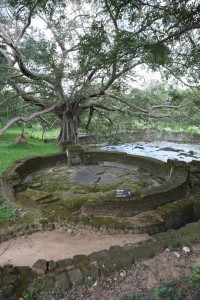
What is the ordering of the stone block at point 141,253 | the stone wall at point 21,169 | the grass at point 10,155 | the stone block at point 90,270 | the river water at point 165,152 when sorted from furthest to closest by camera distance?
the river water at point 165,152, the stone wall at point 21,169, the grass at point 10,155, the stone block at point 141,253, the stone block at point 90,270

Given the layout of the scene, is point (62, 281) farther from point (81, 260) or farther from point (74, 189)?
point (74, 189)

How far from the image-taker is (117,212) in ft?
20.4

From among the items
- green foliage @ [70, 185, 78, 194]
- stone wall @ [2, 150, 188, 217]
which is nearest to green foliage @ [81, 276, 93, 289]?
stone wall @ [2, 150, 188, 217]

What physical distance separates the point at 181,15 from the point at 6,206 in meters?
6.50

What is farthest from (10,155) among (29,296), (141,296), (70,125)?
(141,296)

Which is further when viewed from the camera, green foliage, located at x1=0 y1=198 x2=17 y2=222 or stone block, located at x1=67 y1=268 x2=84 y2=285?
green foliage, located at x1=0 y1=198 x2=17 y2=222

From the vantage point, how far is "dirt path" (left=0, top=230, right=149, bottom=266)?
468cm

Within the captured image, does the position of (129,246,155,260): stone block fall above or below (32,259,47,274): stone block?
above

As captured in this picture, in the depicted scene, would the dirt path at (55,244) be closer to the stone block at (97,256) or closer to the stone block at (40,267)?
the stone block at (40,267)

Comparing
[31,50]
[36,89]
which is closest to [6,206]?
[31,50]

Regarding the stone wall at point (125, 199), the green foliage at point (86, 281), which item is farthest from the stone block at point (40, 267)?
the stone wall at point (125, 199)

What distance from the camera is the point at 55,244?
5184 mm

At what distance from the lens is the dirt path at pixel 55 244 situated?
184 inches

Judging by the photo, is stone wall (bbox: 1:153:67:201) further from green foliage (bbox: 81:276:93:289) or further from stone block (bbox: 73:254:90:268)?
green foliage (bbox: 81:276:93:289)
